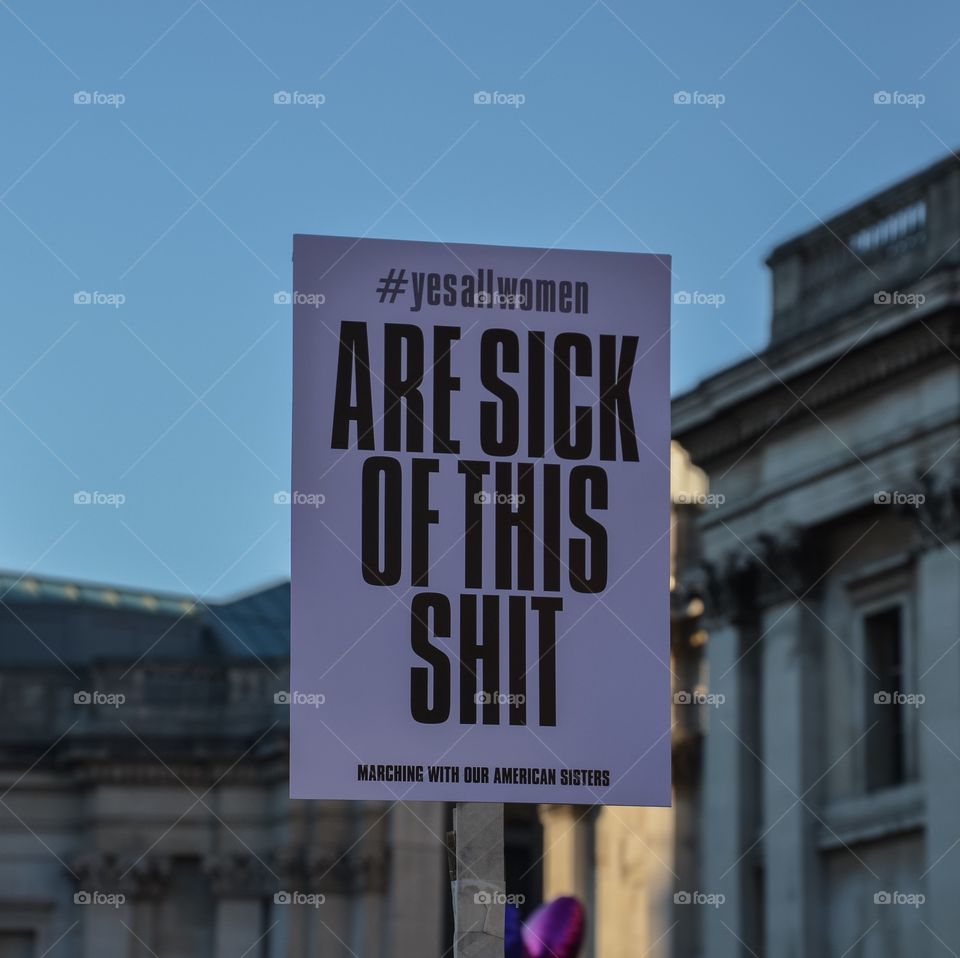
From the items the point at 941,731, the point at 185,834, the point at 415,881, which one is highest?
the point at 185,834

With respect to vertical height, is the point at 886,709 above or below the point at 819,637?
below

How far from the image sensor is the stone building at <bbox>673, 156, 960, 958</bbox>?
33656 millimetres

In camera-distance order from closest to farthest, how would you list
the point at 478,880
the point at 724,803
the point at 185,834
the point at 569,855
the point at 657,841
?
the point at 478,880
the point at 724,803
the point at 657,841
the point at 569,855
the point at 185,834

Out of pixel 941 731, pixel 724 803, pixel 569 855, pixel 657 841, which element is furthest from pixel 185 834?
pixel 941 731

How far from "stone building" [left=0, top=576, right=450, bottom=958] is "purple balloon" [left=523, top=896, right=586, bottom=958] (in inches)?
456

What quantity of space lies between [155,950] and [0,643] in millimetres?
13221

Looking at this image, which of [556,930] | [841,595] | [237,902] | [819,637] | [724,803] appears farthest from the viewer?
[237,902]

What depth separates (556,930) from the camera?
44469mm

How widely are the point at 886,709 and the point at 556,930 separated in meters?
10.7

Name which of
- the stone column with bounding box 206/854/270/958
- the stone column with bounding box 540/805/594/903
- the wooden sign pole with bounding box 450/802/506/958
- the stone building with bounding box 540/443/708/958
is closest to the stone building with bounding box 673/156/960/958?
the stone building with bounding box 540/443/708/958

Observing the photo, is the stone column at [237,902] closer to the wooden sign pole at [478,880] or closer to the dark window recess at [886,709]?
the dark window recess at [886,709]

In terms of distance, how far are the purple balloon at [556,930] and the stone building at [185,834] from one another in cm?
1157

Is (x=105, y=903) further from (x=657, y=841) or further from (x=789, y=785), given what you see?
(x=789, y=785)

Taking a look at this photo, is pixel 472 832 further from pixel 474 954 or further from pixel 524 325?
pixel 524 325
